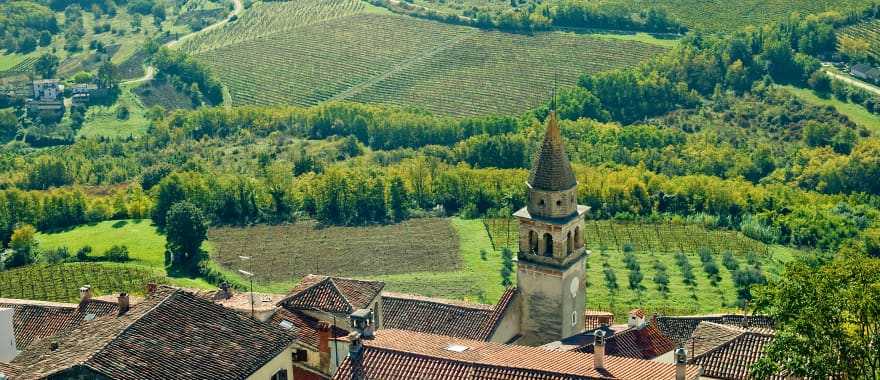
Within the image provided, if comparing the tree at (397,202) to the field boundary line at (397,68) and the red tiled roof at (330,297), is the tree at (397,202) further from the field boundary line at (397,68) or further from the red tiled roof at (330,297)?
the red tiled roof at (330,297)

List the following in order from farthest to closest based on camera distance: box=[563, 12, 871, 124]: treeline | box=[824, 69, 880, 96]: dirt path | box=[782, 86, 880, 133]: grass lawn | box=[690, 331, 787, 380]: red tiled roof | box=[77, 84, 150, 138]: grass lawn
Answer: box=[77, 84, 150, 138]: grass lawn
box=[563, 12, 871, 124]: treeline
box=[824, 69, 880, 96]: dirt path
box=[782, 86, 880, 133]: grass lawn
box=[690, 331, 787, 380]: red tiled roof

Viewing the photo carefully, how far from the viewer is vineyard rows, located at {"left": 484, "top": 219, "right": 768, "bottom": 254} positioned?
303 feet

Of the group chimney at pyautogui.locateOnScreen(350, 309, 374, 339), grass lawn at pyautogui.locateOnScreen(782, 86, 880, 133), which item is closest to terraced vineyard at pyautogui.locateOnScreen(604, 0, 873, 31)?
grass lawn at pyautogui.locateOnScreen(782, 86, 880, 133)

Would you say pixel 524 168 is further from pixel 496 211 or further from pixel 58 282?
pixel 58 282

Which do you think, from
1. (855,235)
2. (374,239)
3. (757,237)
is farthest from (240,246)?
(855,235)

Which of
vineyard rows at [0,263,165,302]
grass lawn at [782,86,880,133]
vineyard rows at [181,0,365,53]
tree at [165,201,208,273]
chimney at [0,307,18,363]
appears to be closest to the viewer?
chimney at [0,307,18,363]

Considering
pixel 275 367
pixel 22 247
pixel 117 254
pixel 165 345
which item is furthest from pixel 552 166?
pixel 22 247

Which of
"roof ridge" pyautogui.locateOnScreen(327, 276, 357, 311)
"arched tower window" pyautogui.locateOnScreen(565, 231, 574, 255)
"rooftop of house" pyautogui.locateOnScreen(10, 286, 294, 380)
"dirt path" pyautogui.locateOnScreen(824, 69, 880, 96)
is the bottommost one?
"dirt path" pyautogui.locateOnScreen(824, 69, 880, 96)

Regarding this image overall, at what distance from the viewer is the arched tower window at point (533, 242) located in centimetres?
6053

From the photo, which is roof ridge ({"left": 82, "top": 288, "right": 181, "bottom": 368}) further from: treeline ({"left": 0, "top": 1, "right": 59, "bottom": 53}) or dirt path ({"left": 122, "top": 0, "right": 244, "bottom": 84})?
treeline ({"left": 0, "top": 1, "right": 59, "bottom": 53})

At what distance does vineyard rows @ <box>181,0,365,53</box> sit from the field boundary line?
18.7 m

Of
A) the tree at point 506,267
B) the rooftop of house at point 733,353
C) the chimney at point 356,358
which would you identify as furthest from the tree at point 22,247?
the rooftop of house at point 733,353

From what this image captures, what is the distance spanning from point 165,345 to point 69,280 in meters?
41.3

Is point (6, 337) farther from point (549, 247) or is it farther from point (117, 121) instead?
point (117, 121)
